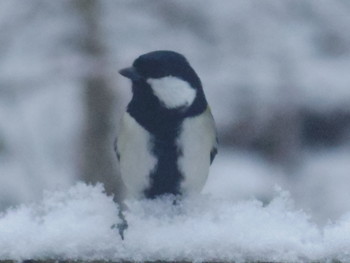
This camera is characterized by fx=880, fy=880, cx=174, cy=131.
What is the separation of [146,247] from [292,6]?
8.50 feet

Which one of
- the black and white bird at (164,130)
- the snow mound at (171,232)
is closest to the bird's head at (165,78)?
the black and white bird at (164,130)

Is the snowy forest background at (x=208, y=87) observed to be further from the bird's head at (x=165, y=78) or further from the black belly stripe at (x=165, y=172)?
the bird's head at (x=165, y=78)

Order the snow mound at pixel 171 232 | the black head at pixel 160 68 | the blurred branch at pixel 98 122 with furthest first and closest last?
1. the blurred branch at pixel 98 122
2. the black head at pixel 160 68
3. the snow mound at pixel 171 232

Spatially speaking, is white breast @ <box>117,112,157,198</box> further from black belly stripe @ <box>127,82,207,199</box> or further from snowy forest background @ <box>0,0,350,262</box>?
snowy forest background @ <box>0,0,350,262</box>

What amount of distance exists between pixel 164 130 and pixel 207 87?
186 cm

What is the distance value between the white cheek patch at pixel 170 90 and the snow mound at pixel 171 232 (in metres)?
0.23

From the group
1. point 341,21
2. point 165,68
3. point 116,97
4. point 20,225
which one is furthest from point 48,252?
point 341,21

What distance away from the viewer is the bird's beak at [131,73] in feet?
4.39

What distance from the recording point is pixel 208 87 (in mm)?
3246

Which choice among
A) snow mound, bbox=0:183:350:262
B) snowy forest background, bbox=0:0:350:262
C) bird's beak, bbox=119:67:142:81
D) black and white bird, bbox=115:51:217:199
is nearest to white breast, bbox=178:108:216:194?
black and white bird, bbox=115:51:217:199

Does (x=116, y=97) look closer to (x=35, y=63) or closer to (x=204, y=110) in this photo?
(x=35, y=63)

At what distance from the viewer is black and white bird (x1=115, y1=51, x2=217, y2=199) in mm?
1355

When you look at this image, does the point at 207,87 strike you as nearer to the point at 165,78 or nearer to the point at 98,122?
the point at 98,122

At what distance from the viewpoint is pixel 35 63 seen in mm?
3459
